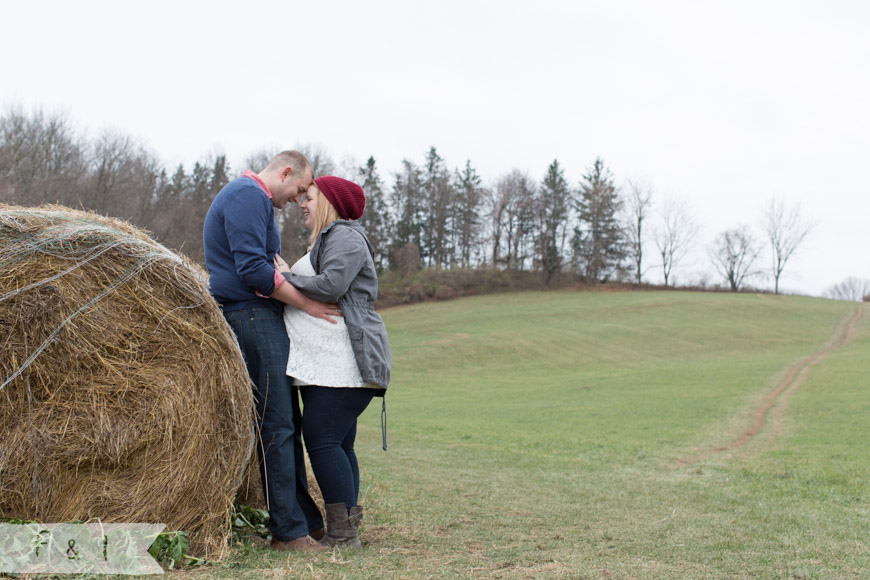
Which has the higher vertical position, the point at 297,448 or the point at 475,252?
the point at 475,252

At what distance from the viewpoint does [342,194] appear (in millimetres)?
4340

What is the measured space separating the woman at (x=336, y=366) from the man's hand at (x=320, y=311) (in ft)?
0.12

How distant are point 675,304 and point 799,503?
153ft

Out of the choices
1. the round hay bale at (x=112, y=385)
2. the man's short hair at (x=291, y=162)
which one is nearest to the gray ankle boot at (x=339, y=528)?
the round hay bale at (x=112, y=385)

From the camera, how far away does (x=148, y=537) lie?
344 centimetres

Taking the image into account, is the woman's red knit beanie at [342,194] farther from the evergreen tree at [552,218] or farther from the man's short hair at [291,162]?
the evergreen tree at [552,218]

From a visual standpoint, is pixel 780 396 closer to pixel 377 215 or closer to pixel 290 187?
pixel 290 187

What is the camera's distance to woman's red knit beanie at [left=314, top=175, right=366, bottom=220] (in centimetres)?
432

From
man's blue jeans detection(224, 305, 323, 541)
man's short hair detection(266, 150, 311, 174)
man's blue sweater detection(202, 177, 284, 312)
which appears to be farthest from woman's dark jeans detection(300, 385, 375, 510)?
man's short hair detection(266, 150, 311, 174)

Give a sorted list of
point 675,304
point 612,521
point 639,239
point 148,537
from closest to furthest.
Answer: point 148,537, point 612,521, point 675,304, point 639,239

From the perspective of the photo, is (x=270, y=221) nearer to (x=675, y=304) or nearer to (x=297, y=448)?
(x=297, y=448)

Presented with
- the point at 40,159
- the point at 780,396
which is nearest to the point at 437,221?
the point at 40,159

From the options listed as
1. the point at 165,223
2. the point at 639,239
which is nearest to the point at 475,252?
the point at 639,239

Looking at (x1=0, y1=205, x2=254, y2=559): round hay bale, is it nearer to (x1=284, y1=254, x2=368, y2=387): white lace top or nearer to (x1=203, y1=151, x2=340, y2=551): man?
(x1=203, y1=151, x2=340, y2=551): man
